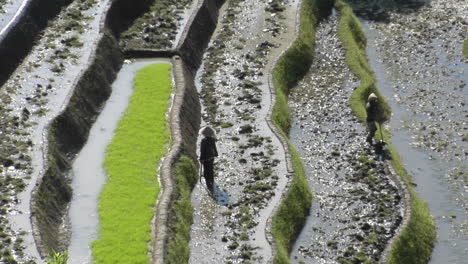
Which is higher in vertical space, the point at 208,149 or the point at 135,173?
the point at 208,149

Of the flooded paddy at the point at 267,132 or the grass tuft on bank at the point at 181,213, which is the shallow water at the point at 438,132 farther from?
the grass tuft on bank at the point at 181,213

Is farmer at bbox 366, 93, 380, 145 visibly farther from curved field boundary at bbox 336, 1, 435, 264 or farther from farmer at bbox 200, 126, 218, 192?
farmer at bbox 200, 126, 218, 192

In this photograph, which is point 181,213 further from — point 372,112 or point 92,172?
point 372,112

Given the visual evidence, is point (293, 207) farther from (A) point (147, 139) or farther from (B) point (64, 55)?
(B) point (64, 55)

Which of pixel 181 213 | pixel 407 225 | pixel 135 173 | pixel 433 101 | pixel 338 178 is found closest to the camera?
pixel 181 213

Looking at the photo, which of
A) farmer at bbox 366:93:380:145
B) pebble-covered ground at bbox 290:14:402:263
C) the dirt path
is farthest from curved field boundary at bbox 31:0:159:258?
→ farmer at bbox 366:93:380:145

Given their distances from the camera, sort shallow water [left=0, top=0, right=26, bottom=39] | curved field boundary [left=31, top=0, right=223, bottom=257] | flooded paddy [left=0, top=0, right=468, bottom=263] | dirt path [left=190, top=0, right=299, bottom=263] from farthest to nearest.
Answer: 1. shallow water [left=0, top=0, right=26, bottom=39]
2. flooded paddy [left=0, top=0, right=468, bottom=263]
3. dirt path [left=190, top=0, right=299, bottom=263]
4. curved field boundary [left=31, top=0, right=223, bottom=257]

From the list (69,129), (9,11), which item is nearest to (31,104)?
(69,129)
